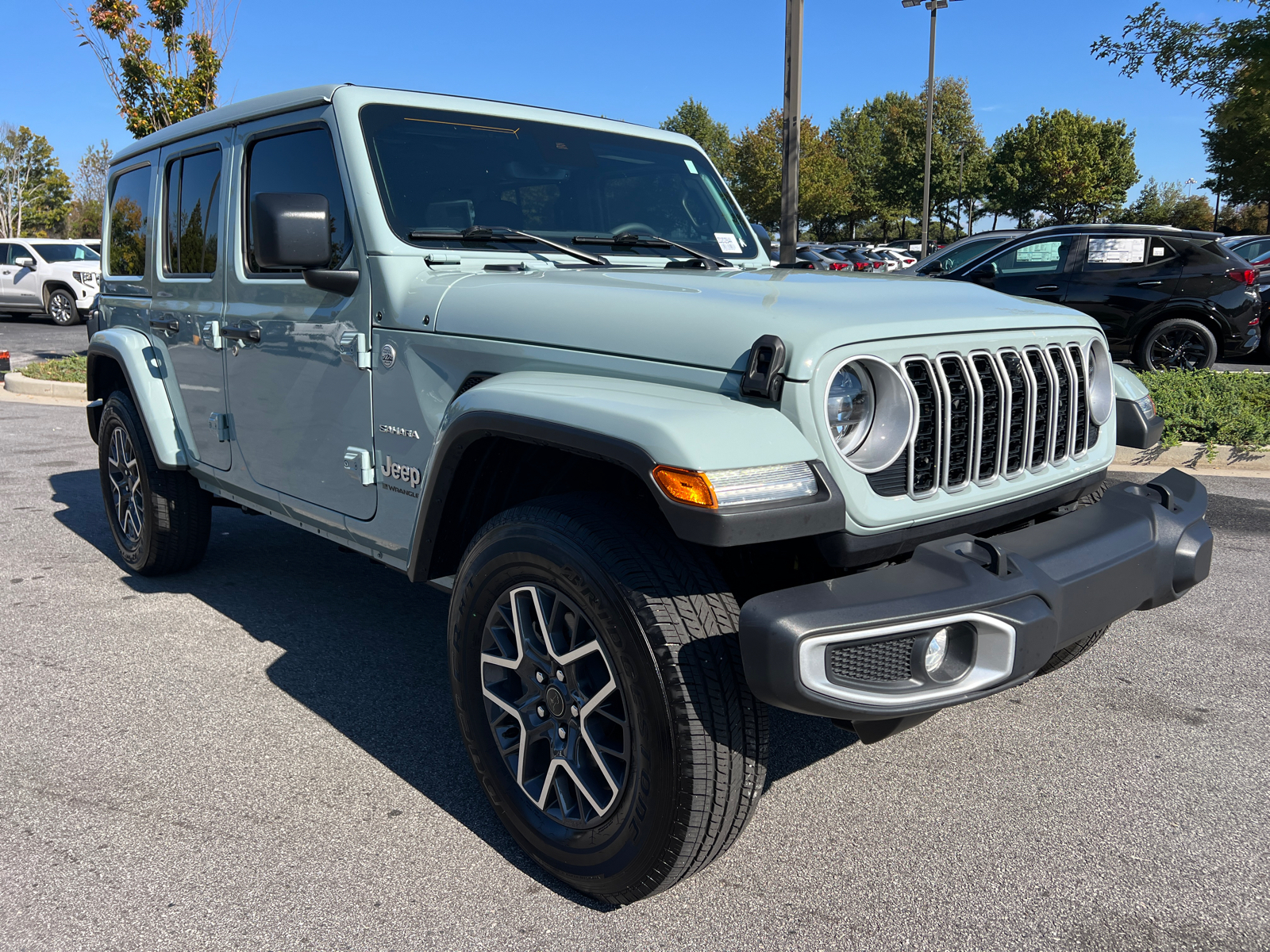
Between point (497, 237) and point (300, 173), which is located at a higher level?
point (300, 173)

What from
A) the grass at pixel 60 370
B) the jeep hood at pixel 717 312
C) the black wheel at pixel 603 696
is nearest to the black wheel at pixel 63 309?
the grass at pixel 60 370

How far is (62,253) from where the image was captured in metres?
20.8

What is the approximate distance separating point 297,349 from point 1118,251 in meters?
10.4

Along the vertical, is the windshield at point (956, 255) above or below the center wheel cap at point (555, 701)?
above

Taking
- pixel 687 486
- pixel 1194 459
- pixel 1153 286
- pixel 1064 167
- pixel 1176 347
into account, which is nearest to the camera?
pixel 687 486

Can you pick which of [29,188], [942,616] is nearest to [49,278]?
[942,616]

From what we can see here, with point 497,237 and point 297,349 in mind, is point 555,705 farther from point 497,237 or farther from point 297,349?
point 297,349

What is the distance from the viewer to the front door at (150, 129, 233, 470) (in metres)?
3.96

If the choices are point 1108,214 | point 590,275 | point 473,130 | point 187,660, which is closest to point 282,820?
point 187,660

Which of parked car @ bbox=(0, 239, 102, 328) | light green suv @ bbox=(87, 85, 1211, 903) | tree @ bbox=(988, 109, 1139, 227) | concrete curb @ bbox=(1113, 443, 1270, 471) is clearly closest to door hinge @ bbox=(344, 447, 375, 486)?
light green suv @ bbox=(87, 85, 1211, 903)

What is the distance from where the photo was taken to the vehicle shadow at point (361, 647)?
3.08 metres

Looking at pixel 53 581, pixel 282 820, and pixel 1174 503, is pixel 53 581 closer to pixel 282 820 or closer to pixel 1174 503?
pixel 282 820

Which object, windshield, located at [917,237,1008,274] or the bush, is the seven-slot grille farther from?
windshield, located at [917,237,1008,274]

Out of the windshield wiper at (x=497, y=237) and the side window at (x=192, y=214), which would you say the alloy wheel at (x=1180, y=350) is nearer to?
the windshield wiper at (x=497, y=237)
